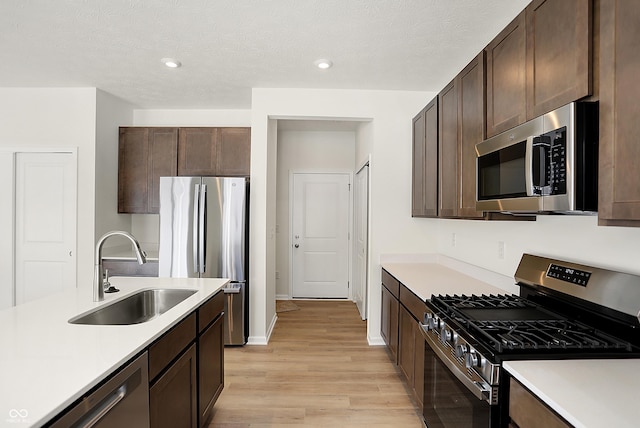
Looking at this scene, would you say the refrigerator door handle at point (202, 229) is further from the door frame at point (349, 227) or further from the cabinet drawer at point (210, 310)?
the door frame at point (349, 227)

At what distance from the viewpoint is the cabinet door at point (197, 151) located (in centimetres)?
391

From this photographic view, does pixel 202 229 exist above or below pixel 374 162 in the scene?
below

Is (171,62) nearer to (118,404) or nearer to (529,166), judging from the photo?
(118,404)

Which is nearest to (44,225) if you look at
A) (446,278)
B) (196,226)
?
(196,226)

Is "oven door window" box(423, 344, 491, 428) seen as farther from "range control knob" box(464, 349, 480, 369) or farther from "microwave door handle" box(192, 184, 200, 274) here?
"microwave door handle" box(192, 184, 200, 274)

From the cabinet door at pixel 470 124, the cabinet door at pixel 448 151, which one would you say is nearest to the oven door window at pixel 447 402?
the cabinet door at pixel 470 124

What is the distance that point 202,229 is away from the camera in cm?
338

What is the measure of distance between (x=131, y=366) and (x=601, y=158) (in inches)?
70.4

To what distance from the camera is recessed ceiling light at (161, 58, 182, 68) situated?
9.49 ft

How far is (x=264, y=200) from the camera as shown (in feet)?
11.5

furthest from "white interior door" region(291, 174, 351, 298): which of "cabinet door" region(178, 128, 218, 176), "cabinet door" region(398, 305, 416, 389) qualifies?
"cabinet door" region(398, 305, 416, 389)

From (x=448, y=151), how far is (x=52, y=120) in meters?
3.97

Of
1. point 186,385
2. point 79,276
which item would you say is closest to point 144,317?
point 186,385

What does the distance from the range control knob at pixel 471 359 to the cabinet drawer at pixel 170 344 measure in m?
1.28
